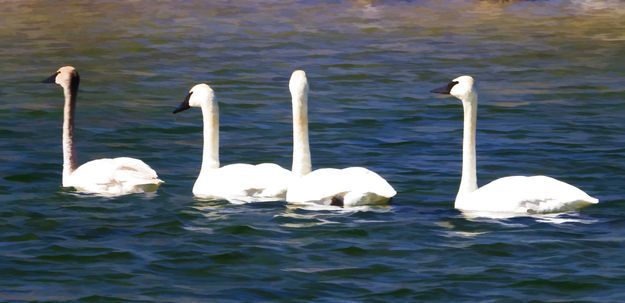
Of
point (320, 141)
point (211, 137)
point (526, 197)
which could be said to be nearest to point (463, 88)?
point (526, 197)

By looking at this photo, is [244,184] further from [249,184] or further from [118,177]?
[118,177]

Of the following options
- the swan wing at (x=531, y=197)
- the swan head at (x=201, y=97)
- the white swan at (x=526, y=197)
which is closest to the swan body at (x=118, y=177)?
the swan head at (x=201, y=97)

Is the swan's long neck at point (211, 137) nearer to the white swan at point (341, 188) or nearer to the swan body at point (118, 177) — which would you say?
the swan body at point (118, 177)

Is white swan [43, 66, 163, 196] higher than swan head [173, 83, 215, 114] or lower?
lower

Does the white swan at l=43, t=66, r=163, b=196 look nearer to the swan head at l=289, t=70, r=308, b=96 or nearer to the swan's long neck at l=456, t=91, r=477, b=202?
the swan head at l=289, t=70, r=308, b=96

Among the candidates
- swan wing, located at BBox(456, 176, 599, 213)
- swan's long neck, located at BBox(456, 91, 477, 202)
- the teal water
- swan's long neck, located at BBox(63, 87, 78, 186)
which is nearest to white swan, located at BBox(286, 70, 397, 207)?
the teal water

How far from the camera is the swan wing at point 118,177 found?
48.5ft

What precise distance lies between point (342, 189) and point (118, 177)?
2.13 meters

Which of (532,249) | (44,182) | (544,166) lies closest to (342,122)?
(544,166)

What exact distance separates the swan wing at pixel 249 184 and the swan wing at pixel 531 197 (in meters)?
1.71

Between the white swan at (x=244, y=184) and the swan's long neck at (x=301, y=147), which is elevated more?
the swan's long neck at (x=301, y=147)

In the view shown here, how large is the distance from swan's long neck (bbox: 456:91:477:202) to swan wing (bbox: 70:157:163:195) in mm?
2618

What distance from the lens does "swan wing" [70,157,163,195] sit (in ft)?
48.5

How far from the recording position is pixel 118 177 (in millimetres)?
14773
